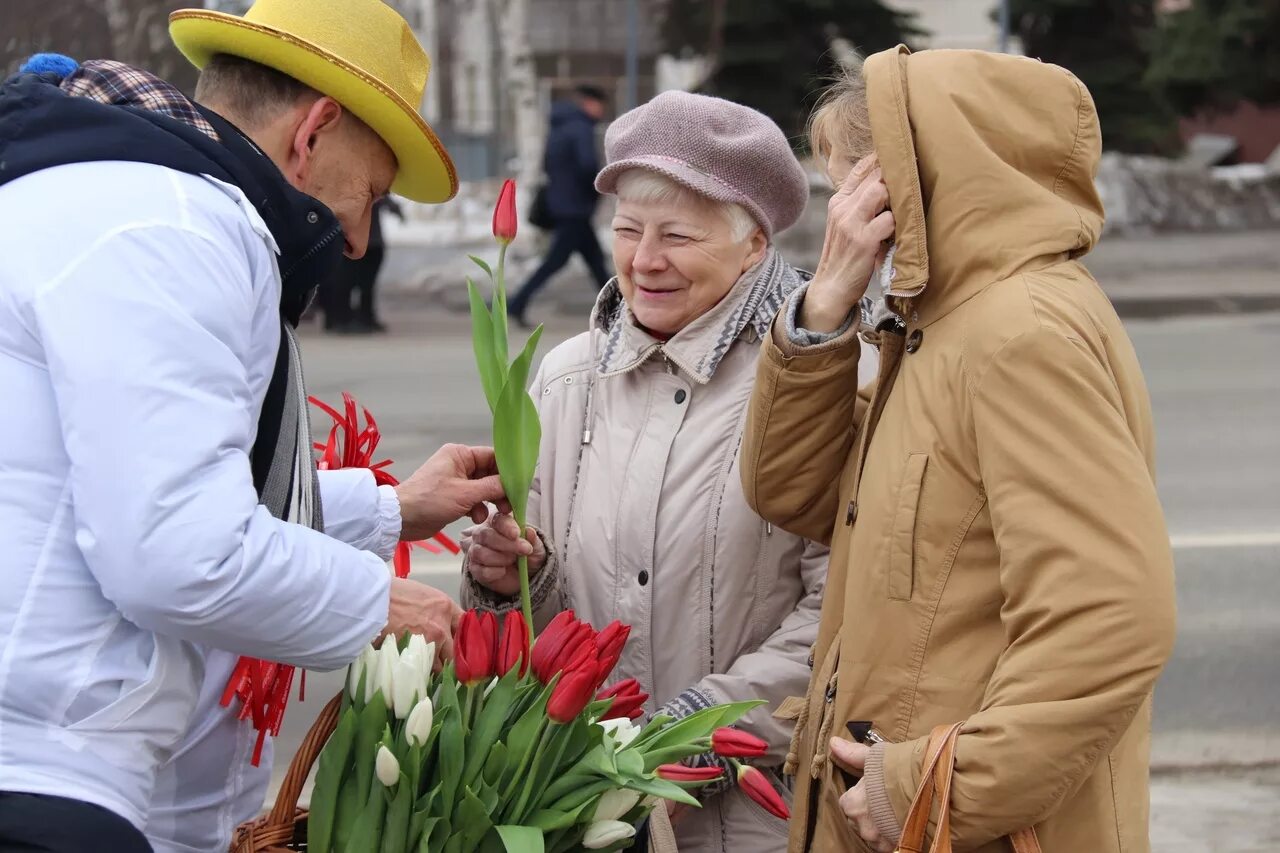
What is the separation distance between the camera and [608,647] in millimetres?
2000

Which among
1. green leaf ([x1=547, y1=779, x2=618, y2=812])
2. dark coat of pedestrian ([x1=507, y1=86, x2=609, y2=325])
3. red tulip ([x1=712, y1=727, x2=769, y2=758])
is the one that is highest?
red tulip ([x1=712, y1=727, x2=769, y2=758])

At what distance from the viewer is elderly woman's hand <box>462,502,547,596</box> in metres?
2.47

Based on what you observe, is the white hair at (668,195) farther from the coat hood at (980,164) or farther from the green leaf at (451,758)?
the green leaf at (451,758)

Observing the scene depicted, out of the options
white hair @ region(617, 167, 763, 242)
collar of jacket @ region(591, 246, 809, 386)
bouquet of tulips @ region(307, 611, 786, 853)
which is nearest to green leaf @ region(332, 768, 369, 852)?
bouquet of tulips @ region(307, 611, 786, 853)

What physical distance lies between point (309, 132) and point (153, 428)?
56 centimetres

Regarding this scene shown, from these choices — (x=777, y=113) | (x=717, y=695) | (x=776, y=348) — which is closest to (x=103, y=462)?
(x=776, y=348)

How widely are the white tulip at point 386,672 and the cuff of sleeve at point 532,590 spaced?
26.2 inches

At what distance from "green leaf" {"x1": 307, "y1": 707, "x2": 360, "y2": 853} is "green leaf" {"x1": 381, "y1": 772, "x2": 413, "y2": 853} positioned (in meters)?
0.08

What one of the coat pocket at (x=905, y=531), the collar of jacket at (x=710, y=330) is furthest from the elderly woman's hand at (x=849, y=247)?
the collar of jacket at (x=710, y=330)

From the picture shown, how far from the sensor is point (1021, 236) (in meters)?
2.02

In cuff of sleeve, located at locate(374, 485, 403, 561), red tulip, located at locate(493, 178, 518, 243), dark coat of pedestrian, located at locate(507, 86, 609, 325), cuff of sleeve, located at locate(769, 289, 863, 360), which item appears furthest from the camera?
dark coat of pedestrian, located at locate(507, 86, 609, 325)

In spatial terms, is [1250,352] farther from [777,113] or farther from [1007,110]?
[1007,110]

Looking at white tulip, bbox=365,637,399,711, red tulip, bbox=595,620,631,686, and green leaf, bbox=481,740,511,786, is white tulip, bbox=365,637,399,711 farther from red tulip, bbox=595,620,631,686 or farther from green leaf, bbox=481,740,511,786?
red tulip, bbox=595,620,631,686

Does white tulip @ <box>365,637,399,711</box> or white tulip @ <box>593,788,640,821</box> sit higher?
white tulip @ <box>365,637,399,711</box>
